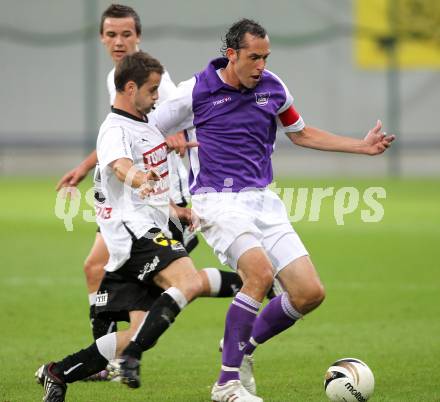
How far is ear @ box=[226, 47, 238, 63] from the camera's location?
6.69m

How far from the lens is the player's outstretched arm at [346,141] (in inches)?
273

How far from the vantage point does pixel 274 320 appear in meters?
6.80

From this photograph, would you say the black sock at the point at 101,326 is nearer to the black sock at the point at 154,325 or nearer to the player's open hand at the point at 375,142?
the black sock at the point at 154,325

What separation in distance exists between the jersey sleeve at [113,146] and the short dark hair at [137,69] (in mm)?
A: 300

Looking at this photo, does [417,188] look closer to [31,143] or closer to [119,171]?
[31,143]

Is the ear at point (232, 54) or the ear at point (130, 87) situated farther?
the ear at point (232, 54)

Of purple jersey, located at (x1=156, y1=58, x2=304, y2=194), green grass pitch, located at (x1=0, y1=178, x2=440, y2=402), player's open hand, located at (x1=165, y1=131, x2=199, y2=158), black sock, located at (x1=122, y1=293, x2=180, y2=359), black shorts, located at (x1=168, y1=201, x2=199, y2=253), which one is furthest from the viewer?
black shorts, located at (x1=168, y1=201, x2=199, y2=253)

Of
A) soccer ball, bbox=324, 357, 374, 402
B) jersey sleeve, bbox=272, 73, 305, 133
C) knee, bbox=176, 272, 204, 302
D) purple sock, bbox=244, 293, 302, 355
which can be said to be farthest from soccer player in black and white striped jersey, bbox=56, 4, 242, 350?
soccer ball, bbox=324, 357, 374, 402

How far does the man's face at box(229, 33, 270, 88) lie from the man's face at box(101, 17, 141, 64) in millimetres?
1359

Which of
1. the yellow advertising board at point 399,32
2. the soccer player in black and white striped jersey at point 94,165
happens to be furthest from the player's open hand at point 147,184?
the yellow advertising board at point 399,32

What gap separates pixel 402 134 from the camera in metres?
29.6

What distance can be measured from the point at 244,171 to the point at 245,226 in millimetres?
384

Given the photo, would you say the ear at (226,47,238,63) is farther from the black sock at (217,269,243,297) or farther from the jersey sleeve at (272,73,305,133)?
the black sock at (217,269,243,297)

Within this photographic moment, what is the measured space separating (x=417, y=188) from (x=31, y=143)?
38.0ft
